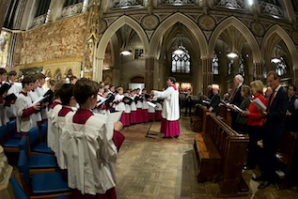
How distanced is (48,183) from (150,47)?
12213mm

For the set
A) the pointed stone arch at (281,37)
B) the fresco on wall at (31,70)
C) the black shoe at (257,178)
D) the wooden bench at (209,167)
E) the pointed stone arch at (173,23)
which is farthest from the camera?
the fresco on wall at (31,70)

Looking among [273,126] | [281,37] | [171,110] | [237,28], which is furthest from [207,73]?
[273,126]

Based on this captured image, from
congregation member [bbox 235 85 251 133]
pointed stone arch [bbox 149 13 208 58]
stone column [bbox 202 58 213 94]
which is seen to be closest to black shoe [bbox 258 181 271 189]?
congregation member [bbox 235 85 251 133]

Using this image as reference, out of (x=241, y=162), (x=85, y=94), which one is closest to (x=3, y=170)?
(x=85, y=94)

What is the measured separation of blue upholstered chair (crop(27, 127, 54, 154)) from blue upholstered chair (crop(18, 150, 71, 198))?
884mm

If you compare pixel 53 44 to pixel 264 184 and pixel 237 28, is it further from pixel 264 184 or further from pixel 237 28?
pixel 264 184

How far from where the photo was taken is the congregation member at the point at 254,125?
3.93m

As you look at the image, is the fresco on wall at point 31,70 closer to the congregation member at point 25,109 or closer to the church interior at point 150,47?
the church interior at point 150,47

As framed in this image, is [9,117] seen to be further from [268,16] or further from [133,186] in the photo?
[268,16]

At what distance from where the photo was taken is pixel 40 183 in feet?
6.95

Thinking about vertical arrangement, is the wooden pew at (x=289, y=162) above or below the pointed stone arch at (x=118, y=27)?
below

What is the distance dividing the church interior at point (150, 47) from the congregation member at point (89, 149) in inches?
65.9

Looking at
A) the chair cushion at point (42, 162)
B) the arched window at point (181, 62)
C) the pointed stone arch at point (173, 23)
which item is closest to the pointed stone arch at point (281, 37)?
the pointed stone arch at point (173, 23)

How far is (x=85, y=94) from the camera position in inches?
73.5
